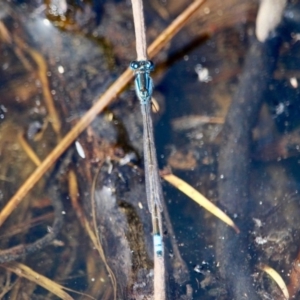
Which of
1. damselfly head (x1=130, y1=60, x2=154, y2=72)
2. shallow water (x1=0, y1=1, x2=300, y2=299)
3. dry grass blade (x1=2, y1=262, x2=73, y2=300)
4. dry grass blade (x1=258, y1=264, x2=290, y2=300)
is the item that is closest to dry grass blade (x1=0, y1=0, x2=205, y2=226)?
shallow water (x1=0, y1=1, x2=300, y2=299)

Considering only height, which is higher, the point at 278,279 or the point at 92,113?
the point at 92,113

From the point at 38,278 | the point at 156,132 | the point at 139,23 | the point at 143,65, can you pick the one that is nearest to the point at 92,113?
the point at 156,132

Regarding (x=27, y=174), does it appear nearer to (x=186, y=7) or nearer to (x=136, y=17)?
(x=136, y=17)

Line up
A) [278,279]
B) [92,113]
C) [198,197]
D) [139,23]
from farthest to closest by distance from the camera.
→ [92,113] < [198,197] < [278,279] < [139,23]

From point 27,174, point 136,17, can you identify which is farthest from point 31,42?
point 136,17

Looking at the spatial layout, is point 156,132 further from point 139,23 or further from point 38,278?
point 38,278

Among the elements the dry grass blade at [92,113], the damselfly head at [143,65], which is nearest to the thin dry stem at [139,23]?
the damselfly head at [143,65]

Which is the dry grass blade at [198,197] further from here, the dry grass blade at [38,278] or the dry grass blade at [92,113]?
the dry grass blade at [38,278]

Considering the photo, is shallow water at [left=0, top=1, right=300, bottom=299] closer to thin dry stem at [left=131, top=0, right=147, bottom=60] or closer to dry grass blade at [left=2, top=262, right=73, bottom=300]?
dry grass blade at [left=2, top=262, right=73, bottom=300]
